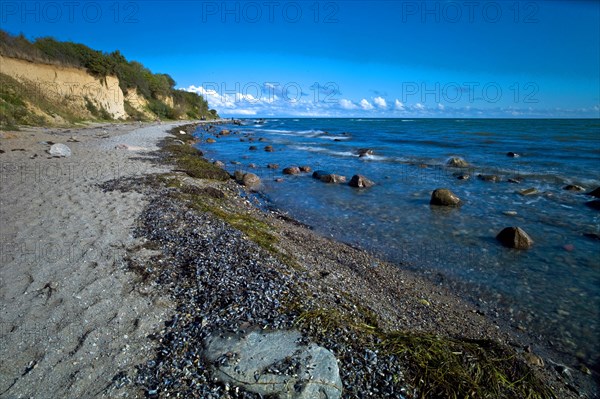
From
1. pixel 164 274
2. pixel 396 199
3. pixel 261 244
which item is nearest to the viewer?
pixel 164 274

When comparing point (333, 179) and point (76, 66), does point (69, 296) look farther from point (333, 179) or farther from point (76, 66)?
point (76, 66)

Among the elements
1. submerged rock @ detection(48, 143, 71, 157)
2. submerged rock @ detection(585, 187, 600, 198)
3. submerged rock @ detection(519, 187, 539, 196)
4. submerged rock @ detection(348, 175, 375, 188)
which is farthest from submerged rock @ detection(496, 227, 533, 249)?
submerged rock @ detection(48, 143, 71, 157)

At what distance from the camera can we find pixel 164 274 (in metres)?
5.45

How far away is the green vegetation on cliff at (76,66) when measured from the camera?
26.5 m

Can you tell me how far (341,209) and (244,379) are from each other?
933 cm

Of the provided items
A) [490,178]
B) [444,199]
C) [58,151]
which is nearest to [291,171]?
[444,199]

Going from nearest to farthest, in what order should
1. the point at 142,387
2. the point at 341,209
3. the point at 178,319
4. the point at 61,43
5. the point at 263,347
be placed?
the point at 142,387, the point at 263,347, the point at 178,319, the point at 341,209, the point at 61,43

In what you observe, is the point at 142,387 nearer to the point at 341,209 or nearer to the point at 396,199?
the point at 341,209

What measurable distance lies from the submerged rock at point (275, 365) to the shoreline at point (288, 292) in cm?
18

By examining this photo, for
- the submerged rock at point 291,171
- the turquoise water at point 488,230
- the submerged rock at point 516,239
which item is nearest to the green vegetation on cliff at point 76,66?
Result: the submerged rock at point 291,171

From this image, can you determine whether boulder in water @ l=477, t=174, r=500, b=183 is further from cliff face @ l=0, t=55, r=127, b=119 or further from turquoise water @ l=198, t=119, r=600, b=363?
cliff face @ l=0, t=55, r=127, b=119

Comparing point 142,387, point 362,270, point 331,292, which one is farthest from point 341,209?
point 142,387

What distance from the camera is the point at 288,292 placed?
4980 mm

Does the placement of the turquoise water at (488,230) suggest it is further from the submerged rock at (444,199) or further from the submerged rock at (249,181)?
the submerged rock at (249,181)
